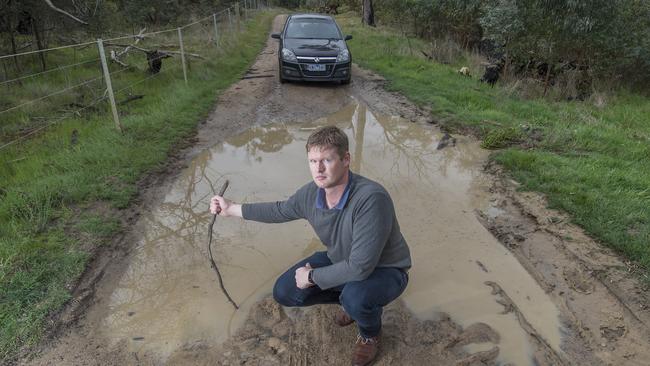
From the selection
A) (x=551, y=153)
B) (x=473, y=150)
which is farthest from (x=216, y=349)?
(x=551, y=153)

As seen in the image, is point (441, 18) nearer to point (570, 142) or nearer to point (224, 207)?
point (570, 142)

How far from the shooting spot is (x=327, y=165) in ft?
7.20

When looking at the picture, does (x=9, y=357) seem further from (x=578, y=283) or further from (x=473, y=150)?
(x=473, y=150)

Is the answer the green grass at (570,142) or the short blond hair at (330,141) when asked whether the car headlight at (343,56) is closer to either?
the green grass at (570,142)

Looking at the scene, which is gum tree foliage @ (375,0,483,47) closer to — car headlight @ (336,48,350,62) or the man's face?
car headlight @ (336,48,350,62)

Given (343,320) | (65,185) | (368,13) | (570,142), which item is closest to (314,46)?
(570,142)

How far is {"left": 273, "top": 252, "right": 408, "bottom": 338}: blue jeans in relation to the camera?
7.70 feet

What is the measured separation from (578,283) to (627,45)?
370 inches

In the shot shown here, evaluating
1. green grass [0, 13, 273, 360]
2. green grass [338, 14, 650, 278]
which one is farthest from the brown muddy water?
green grass [338, 14, 650, 278]

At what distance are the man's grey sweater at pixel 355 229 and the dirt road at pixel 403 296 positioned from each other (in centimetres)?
70

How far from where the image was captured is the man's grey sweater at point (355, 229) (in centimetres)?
217

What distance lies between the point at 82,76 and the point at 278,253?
30.2 feet

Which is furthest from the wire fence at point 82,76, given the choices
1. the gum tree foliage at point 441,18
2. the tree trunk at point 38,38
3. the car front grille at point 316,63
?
the gum tree foliage at point 441,18

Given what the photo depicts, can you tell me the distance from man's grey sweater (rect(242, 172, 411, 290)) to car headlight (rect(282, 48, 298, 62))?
7354mm
